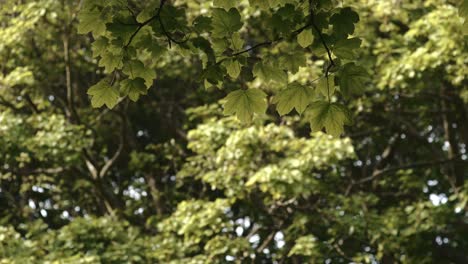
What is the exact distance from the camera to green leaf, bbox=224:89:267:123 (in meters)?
2.69

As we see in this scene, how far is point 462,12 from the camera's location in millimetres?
2498

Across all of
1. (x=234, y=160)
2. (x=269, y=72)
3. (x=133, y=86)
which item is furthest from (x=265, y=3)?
(x=234, y=160)

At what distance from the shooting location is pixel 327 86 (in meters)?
2.59

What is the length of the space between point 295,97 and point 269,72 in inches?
8.9

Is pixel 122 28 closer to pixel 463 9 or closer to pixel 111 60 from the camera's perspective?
pixel 111 60

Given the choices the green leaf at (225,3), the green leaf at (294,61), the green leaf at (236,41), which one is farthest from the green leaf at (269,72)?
the green leaf at (225,3)

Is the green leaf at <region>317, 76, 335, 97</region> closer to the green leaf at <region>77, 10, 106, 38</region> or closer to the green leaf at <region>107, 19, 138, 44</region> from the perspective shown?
the green leaf at <region>107, 19, 138, 44</region>

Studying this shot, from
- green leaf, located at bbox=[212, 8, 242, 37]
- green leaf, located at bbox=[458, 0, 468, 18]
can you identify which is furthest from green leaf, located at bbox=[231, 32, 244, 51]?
green leaf, located at bbox=[458, 0, 468, 18]

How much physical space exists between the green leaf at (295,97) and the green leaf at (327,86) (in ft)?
0.14

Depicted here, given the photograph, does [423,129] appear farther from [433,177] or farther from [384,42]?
[384,42]

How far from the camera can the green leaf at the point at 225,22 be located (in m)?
2.60

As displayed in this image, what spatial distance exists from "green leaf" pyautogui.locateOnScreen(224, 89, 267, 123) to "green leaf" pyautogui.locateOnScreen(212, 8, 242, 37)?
0.24m

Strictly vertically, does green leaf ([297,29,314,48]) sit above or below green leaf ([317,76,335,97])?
above

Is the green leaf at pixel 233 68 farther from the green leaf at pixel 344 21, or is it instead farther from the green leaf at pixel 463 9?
the green leaf at pixel 463 9
